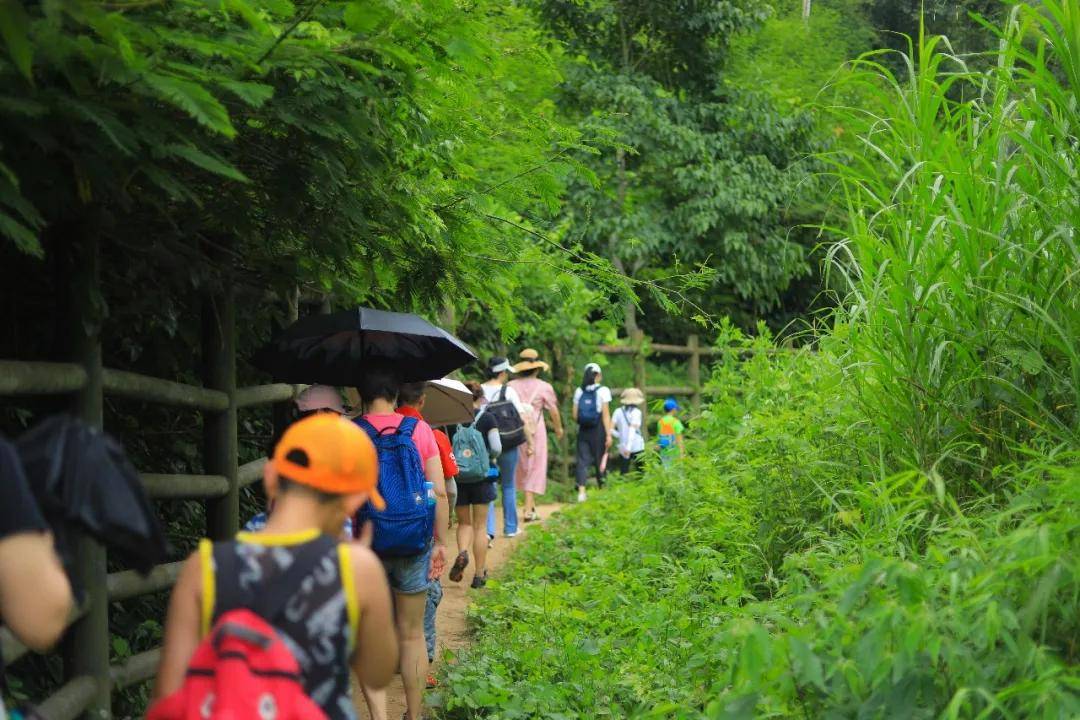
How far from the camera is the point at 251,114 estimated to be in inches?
185

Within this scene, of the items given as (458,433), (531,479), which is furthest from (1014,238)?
(531,479)

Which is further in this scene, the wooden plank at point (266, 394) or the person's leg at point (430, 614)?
the person's leg at point (430, 614)

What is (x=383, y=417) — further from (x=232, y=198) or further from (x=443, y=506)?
(x=232, y=198)

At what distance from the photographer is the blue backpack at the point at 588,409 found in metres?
16.6

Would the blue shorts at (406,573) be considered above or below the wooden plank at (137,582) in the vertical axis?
below

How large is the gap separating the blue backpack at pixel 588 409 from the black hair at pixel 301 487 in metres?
13.6

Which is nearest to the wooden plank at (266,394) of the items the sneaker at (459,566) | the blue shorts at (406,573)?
the blue shorts at (406,573)

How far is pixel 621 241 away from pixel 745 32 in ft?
17.9

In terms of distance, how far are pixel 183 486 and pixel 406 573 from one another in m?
1.20

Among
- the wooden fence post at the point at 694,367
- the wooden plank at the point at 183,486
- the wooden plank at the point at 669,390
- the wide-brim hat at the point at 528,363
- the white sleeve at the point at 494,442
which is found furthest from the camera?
the wooden fence post at the point at 694,367

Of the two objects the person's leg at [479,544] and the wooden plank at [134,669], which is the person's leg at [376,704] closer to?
the wooden plank at [134,669]

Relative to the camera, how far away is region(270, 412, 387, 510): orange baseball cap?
9.78 ft

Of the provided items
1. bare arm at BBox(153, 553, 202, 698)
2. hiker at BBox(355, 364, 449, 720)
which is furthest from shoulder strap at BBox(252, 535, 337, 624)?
hiker at BBox(355, 364, 449, 720)

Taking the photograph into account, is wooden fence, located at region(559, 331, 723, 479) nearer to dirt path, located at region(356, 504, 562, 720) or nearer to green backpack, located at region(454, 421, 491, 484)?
dirt path, located at region(356, 504, 562, 720)
